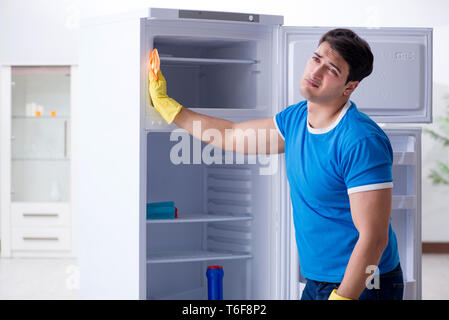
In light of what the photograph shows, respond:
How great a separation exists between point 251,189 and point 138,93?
2.29 ft

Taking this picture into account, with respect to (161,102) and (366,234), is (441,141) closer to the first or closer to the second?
(161,102)

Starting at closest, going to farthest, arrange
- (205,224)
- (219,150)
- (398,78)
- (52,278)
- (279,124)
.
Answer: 1. (279,124)
2. (398,78)
3. (219,150)
4. (205,224)
5. (52,278)

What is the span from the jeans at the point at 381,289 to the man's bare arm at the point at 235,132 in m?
0.58

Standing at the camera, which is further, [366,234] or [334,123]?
[334,123]

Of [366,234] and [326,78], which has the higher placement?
[326,78]

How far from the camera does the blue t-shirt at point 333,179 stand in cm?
172

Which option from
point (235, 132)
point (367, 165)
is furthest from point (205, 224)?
point (367, 165)

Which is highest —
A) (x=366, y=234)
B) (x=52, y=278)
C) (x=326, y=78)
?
(x=326, y=78)

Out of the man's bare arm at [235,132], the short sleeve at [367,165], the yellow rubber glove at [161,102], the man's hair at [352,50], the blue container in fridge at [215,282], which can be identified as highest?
the man's hair at [352,50]

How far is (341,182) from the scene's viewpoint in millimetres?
1816

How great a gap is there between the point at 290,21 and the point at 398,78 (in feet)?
10.1

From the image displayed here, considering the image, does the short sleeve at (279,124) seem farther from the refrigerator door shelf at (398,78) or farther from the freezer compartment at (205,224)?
the refrigerator door shelf at (398,78)

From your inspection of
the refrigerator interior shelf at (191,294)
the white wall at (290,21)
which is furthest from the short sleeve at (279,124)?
the white wall at (290,21)

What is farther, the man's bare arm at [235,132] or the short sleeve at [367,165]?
the man's bare arm at [235,132]
